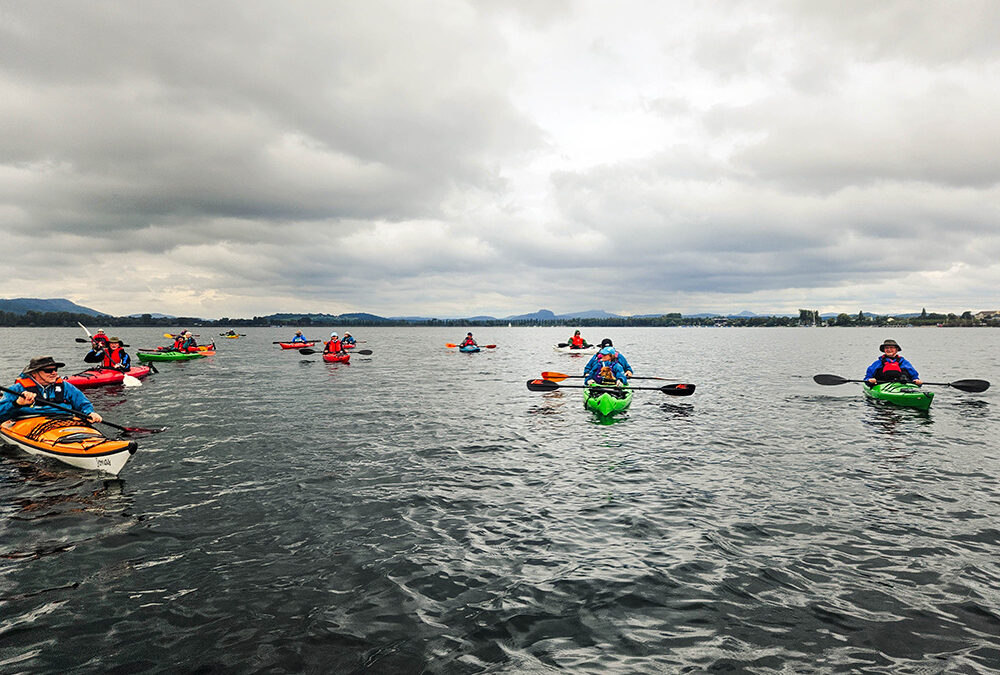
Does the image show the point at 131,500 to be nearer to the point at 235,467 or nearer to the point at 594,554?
the point at 235,467

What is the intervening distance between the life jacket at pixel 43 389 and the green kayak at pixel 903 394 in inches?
1352

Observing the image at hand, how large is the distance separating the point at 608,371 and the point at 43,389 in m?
21.8

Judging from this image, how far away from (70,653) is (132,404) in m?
24.2

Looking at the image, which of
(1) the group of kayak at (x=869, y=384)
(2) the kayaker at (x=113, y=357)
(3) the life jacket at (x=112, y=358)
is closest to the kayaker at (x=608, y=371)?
(1) the group of kayak at (x=869, y=384)

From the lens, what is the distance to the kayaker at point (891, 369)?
82.1 feet

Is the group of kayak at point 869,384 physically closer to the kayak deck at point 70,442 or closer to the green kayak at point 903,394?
the green kayak at point 903,394

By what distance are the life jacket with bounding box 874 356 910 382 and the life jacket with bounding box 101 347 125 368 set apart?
46181 mm

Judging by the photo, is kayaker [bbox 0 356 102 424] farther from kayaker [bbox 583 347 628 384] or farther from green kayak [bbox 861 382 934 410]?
green kayak [bbox 861 382 934 410]

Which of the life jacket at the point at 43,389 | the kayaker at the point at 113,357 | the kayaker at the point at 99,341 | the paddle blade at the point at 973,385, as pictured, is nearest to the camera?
the life jacket at the point at 43,389

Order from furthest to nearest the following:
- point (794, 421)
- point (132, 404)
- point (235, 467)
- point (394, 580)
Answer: point (132, 404)
point (794, 421)
point (235, 467)
point (394, 580)

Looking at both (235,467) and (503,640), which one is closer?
(503,640)

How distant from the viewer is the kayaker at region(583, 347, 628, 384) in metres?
24.8

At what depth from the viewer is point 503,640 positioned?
6641 mm

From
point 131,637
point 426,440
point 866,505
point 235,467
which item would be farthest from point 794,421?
point 131,637
